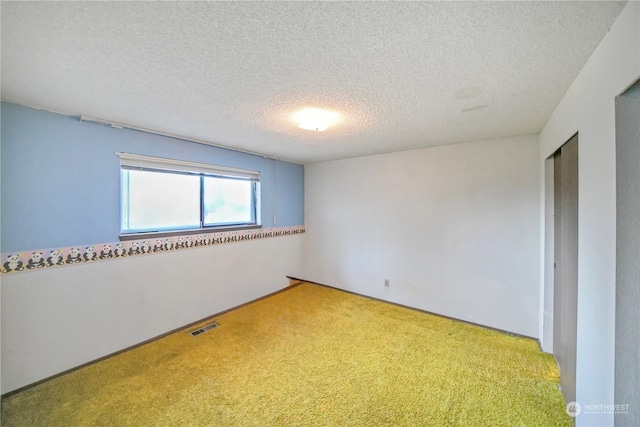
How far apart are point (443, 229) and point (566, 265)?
1349 millimetres

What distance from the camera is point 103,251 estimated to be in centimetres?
236

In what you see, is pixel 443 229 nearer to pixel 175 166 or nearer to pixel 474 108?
pixel 474 108

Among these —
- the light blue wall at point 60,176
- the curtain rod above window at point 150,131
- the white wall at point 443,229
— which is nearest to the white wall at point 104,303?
the light blue wall at point 60,176

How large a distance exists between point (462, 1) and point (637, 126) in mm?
820

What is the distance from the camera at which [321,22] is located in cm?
106

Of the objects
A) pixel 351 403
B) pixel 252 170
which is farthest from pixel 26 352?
pixel 252 170

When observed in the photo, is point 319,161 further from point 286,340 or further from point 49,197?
point 49,197

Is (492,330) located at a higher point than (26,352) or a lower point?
lower

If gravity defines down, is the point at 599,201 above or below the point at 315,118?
below

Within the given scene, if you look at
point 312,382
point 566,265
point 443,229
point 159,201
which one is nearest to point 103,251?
point 159,201

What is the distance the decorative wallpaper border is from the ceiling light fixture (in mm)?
1931

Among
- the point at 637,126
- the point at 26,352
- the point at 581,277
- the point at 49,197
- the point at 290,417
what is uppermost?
Answer: the point at 637,126

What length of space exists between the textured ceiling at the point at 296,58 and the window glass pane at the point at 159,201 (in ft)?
2.18

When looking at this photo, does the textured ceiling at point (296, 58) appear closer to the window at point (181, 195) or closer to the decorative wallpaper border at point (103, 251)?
the window at point (181, 195)
